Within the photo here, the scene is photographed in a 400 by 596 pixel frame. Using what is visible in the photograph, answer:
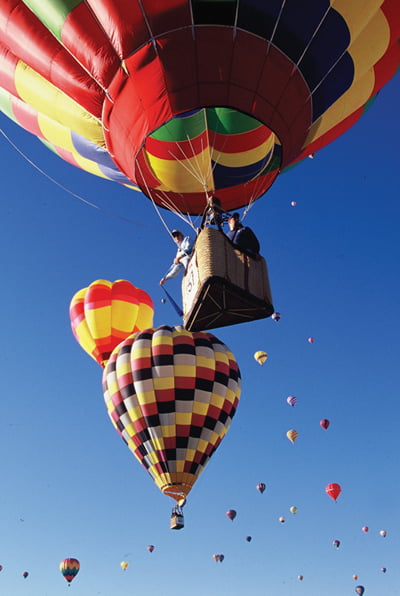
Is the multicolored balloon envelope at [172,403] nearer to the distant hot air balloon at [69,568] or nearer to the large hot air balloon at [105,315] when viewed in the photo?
the large hot air balloon at [105,315]

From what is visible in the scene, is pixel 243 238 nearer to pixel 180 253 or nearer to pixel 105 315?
pixel 180 253

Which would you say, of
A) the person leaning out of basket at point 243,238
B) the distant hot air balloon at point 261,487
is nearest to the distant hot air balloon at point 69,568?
the distant hot air balloon at point 261,487

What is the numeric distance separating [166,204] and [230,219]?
2028 millimetres

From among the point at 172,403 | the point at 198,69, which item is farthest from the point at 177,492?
the point at 198,69

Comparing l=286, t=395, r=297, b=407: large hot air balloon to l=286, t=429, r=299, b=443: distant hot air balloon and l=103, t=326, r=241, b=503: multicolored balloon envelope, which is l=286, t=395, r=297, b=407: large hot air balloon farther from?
l=103, t=326, r=241, b=503: multicolored balloon envelope

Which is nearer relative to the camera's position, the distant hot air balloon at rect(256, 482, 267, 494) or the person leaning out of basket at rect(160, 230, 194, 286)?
the person leaning out of basket at rect(160, 230, 194, 286)

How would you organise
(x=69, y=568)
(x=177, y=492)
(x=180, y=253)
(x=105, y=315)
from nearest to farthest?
(x=180, y=253) → (x=177, y=492) → (x=105, y=315) → (x=69, y=568)

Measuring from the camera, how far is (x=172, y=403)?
37.8ft

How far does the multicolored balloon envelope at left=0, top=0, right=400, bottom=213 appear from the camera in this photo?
5500mm

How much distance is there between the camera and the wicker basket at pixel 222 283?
16.9 ft

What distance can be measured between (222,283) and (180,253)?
5.30 ft

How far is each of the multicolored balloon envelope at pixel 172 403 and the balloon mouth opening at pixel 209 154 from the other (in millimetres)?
4813

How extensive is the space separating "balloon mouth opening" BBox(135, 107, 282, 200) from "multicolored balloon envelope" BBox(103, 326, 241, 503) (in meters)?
Answer: 4.81

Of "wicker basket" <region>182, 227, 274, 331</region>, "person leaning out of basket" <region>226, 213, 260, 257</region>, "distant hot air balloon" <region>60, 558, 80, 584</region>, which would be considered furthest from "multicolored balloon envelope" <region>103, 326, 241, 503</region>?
"distant hot air balloon" <region>60, 558, 80, 584</region>
